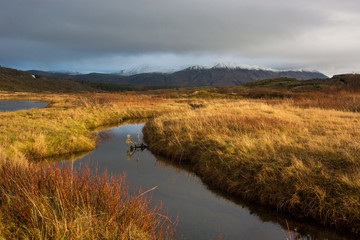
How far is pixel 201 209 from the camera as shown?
6914 millimetres

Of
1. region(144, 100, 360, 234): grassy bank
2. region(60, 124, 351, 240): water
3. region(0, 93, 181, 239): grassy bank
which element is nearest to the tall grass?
region(0, 93, 181, 239): grassy bank

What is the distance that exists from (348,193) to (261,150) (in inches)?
132

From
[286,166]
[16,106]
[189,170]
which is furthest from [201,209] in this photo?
[16,106]

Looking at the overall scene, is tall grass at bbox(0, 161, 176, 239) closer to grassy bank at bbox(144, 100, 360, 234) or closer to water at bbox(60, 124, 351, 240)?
water at bbox(60, 124, 351, 240)

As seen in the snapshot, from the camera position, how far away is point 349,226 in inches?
221

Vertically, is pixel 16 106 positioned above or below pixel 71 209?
above

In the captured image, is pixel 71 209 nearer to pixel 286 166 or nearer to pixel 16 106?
pixel 286 166

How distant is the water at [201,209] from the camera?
580 cm

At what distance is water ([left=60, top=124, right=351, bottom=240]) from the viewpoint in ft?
19.0

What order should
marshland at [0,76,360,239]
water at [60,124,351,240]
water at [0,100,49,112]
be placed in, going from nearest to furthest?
marshland at [0,76,360,239] < water at [60,124,351,240] < water at [0,100,49,112]

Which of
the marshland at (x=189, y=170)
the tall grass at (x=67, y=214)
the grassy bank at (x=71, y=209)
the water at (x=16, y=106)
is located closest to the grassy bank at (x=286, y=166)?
the marshland at (x=189, y=170)

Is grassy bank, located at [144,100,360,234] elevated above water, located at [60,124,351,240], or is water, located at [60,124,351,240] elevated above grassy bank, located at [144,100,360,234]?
grassy bank, located at [144,100,360,234]

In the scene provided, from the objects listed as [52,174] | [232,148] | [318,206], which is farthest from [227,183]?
[52,174]

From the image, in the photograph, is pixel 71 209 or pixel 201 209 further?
pixel 201 209
